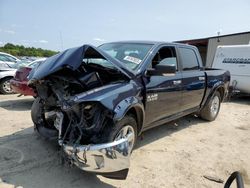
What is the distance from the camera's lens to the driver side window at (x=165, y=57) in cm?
511

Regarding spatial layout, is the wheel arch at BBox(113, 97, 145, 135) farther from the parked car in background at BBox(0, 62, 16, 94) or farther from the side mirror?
the parked car in background at BBox(0, 62, 16, 94)

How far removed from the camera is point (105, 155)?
11.1 ft

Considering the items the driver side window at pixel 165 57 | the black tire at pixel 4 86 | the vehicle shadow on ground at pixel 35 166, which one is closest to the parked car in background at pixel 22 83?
the vehicle shadow on ground at pixel 35 166

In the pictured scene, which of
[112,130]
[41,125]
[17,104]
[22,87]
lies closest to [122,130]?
[112,130]

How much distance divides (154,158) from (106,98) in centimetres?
167

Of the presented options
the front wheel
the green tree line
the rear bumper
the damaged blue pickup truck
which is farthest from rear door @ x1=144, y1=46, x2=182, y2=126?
the green tree line

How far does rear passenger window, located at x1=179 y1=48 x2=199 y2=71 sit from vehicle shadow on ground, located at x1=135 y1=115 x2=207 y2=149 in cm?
148

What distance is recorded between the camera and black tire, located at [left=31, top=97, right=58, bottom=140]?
4281mm

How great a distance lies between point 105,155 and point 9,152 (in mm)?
2042

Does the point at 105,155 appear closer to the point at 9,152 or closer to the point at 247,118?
the point at 9,152

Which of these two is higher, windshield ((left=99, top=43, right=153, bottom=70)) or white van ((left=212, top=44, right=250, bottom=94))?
windshield ((left=99, top=43, right=153, bottom=70))

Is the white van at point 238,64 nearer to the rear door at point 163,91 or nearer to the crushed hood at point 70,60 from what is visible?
the rear door at point 163,91

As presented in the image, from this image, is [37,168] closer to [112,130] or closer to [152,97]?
[112,130]

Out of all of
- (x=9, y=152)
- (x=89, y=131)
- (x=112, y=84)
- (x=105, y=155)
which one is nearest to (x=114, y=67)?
(x=112, y=84)
